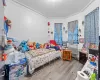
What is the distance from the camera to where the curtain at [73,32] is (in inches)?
195

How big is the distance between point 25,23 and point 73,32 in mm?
2746

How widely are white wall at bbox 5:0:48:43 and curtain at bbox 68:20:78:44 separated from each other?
1.50 meters

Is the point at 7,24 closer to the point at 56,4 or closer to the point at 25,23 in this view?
the point at 25,23

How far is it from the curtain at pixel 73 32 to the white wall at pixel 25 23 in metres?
1.50

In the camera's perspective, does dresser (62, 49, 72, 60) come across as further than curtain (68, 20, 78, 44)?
No

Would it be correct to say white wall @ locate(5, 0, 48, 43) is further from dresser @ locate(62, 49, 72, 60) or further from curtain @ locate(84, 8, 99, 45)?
curtain @ locate(84, 8, 99, 45)

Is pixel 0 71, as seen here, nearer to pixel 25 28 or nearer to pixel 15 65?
pixel 15 65

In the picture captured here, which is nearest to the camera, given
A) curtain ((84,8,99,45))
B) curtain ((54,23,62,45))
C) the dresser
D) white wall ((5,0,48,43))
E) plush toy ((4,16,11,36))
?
plush toy ((4,16,11,36))

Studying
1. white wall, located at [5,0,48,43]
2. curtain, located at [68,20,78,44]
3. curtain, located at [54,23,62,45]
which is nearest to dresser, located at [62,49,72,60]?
curtain, located at [68,20,78,44]

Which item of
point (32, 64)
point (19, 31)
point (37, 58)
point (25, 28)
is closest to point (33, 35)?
point (25, 28)

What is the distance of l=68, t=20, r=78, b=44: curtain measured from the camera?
16.3 ft

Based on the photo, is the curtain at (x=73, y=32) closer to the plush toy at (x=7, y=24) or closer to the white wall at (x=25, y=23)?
the white wall at (x=25, y=23)

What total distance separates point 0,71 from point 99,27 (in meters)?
2.74

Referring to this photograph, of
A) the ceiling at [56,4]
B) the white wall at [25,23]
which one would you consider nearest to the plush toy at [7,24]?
the white wall at [25,23]
